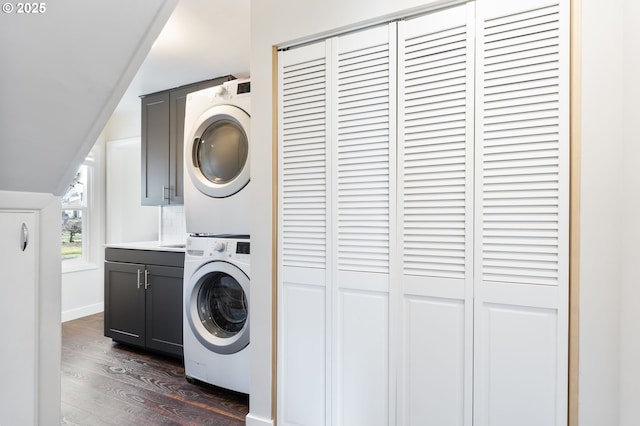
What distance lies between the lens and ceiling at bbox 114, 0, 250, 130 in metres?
2.21

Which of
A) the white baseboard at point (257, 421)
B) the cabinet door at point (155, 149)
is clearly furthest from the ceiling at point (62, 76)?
the cabinet door at point (155, 149)

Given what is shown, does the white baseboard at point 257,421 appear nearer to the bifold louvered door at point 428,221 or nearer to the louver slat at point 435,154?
the bifold louvered door at point 428,221

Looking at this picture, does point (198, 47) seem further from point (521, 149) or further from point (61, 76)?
point (521, 149)

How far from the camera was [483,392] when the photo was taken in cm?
140

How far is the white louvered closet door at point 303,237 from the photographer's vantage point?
1.73 metres

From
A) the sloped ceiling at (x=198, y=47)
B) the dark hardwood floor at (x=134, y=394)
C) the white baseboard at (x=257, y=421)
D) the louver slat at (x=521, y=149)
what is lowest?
the dark hardwood floor at (x=134, y=394)

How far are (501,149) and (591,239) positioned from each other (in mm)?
423

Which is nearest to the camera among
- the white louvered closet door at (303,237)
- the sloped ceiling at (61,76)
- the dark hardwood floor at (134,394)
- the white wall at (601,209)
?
the sloped ceiling at (61,76)

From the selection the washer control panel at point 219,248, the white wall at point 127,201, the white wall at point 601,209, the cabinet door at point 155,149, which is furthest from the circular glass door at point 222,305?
the white wall at point 127,201

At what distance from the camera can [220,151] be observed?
248cm

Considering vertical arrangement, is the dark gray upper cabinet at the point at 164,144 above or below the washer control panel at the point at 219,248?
above

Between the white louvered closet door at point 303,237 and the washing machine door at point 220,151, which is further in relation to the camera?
the washing machine door at point 220,151

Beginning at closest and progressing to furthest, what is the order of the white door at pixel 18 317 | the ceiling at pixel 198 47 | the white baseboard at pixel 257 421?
the white door at pixel 18 317, the white baseboard at pixel 257 421, the ceiling at pixel 198 47

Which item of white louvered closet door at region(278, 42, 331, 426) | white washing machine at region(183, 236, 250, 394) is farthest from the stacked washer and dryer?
white louvered closet door at region(278, 42, 331, 426)
